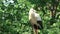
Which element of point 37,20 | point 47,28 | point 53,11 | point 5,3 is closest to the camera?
point 37,20

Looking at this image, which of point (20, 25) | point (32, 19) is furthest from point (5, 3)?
point (32, 19)

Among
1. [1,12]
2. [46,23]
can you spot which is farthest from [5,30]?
[46,23]

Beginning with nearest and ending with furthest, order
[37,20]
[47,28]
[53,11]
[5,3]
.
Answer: [37,20]
[47,28]
[53,11]
[5,3]

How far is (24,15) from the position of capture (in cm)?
600

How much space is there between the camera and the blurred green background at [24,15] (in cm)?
579

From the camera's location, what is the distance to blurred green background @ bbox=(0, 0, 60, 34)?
19.0 feet

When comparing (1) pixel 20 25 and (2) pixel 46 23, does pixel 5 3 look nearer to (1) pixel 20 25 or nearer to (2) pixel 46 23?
(1) pixel 20 25

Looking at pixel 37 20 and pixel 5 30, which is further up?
pixel 37 20

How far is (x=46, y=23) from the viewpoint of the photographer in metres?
5.79

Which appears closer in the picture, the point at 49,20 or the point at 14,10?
the point at 49,20

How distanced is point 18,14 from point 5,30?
1.74 feet

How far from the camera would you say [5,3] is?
6.71 m

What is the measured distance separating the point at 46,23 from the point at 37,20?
3.22 ft

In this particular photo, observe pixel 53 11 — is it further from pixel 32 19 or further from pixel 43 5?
pixel 32 19
